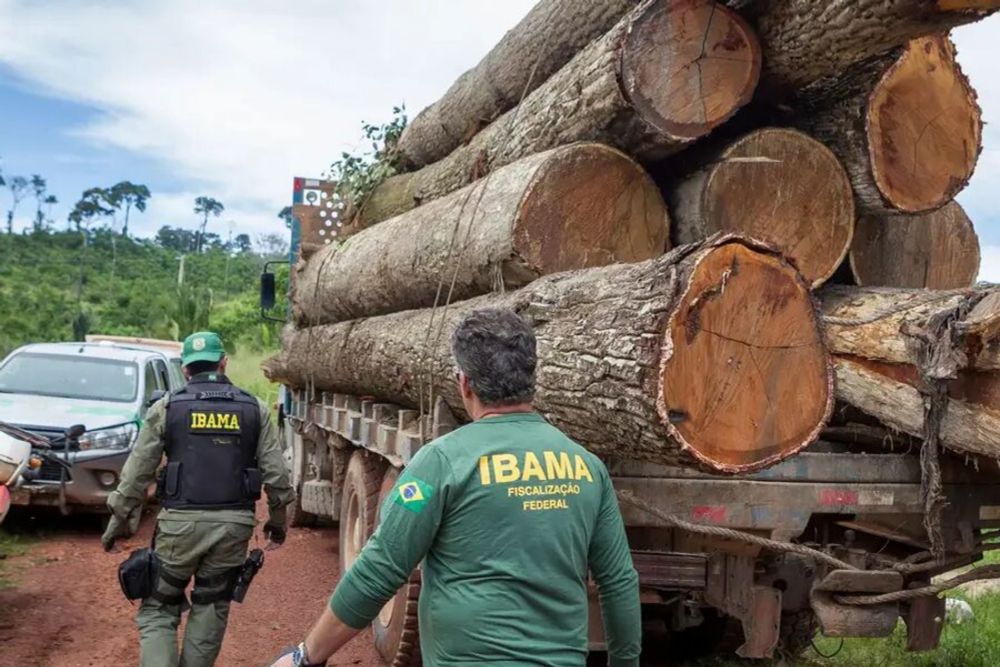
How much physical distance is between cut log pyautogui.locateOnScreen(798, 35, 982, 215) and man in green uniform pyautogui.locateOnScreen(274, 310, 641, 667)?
2916 mm

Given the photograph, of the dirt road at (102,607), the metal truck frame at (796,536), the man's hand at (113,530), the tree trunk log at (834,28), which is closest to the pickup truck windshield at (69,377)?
the dirt road at (102,607)

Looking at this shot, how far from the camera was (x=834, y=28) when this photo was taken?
4285 millimetres

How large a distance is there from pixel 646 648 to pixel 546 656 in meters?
4.03

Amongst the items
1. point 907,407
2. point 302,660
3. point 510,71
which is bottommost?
point 302,660

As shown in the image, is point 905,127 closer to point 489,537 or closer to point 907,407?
point 907,407

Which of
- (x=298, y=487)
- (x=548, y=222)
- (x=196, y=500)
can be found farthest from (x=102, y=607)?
(x=548, y=222)

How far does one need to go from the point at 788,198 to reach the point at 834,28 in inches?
34.7

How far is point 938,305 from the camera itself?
160 inches

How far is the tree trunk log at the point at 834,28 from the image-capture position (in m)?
3.85

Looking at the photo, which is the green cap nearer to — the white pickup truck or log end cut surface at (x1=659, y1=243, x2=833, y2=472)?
log end cut surface at (x1=659, y1=243, x2=833, y2=472)

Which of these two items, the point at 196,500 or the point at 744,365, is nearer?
the point at 744,365

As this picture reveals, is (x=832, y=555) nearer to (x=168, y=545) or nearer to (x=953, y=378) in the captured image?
(x=953, y=378)

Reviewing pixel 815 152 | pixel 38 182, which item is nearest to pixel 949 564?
pixel 815 152

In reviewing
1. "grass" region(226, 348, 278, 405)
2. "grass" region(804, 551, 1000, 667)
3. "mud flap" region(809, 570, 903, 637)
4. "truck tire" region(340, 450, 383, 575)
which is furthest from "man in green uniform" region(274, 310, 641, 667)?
"grass" region(226, 348, 278, 405)
